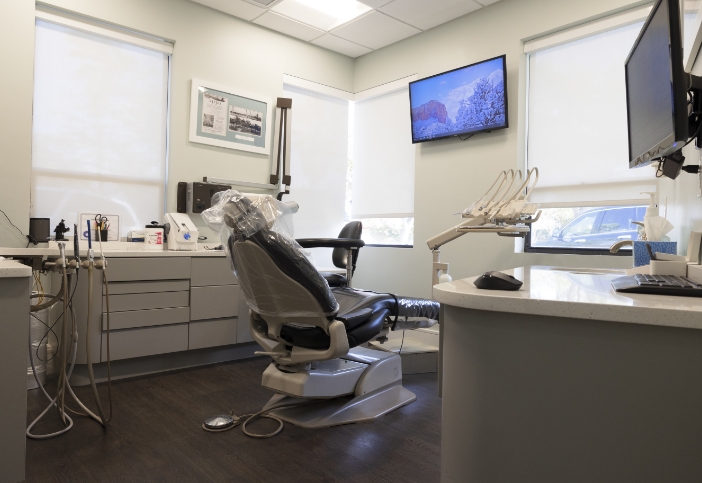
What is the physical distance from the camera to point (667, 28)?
1060mm

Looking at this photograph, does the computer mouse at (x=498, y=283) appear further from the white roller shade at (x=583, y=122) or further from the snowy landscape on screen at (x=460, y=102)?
the snowy landscape on screen at (x=460, y=102)

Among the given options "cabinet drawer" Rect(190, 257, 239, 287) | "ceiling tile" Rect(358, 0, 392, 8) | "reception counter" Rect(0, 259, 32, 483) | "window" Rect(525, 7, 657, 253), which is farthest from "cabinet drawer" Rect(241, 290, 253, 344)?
"ceiling tile" Rect(358, 0, 392, 8)

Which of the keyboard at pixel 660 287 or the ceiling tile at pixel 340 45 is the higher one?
the ceiling tile at pixel 340 45

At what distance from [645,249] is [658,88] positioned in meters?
0.56

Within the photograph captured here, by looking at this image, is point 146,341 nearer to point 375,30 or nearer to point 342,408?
point 342,408

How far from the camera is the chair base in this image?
2.20m

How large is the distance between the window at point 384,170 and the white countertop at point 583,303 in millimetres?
3277

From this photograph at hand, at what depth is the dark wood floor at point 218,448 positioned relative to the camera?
174 centimetres

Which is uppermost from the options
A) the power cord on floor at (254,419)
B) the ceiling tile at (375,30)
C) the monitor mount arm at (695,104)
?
the ceiling tile at (375,30)

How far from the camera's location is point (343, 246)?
8.82ft

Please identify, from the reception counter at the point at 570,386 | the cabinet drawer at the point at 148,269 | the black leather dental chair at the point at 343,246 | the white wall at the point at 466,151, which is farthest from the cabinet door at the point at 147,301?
the reception counter at the point at 570,386

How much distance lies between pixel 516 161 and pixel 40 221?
322 cm

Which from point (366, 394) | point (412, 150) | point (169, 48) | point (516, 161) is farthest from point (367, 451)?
point (169, 48)

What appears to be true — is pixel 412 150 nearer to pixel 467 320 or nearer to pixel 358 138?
pixel 358 138
